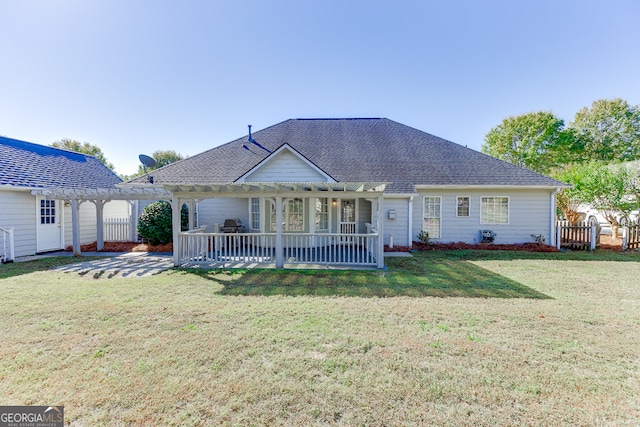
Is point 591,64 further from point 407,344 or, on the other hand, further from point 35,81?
point 35,81

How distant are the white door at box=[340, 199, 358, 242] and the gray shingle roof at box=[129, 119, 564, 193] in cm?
117

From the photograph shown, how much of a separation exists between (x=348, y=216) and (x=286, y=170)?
3789 mm

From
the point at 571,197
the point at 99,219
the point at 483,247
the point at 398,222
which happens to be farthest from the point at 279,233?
the point at 571,197

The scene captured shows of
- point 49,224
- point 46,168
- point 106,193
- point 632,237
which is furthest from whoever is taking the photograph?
point 46,168

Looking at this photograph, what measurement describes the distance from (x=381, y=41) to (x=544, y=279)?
12.6 meters

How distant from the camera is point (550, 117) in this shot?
26672mm

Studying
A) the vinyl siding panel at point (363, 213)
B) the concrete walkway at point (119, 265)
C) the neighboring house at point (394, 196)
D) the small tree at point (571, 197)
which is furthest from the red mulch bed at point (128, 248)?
the small tree at point (571, 197)

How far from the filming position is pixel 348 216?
40.5ft

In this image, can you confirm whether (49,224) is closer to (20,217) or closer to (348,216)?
(20,217)

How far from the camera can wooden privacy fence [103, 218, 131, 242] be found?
42.7 ft

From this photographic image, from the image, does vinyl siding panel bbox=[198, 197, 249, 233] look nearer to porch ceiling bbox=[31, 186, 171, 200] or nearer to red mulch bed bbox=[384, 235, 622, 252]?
porch ceiling bbox=[31, 186, 171, 200]

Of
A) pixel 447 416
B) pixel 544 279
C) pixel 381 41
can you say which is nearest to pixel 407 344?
pixel 447 416

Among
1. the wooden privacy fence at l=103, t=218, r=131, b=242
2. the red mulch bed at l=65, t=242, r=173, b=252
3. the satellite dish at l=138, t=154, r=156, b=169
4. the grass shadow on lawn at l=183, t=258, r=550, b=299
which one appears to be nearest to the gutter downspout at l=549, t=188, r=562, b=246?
the grass shadow on lawn at l=183, t=258, r=550, b=299

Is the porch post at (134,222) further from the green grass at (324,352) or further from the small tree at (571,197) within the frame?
the small tree at (571,197)
